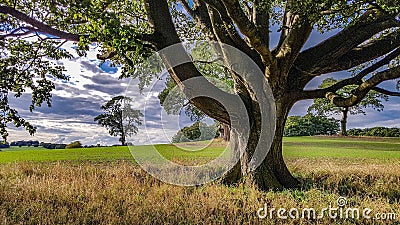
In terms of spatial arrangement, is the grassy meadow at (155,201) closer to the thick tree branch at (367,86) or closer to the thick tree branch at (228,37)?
the thick tree branch at (367,86)

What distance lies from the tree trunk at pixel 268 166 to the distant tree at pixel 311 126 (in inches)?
1412

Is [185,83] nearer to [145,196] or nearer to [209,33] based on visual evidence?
[209,33]

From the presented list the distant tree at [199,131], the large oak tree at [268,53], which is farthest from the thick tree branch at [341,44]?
the distant tree at [199,131]

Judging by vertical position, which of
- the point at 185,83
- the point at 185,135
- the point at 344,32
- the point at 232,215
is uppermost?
the point at 344,32

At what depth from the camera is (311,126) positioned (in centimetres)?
4372

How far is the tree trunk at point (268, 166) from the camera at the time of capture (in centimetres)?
860

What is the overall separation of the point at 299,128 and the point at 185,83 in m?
38.4

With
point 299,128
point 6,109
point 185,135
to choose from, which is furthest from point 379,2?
point 299,128

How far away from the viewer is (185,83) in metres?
8.39

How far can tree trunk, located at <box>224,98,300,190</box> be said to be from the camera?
8.60 metres

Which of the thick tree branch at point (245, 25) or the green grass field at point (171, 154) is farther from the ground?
the thick tree branch at point (245, 25)

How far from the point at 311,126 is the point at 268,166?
123ft

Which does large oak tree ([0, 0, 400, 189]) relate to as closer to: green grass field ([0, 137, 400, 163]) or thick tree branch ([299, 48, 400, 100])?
thick tree branch ([299, 48, 400, 100])

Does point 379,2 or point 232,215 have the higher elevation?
point 379,2
